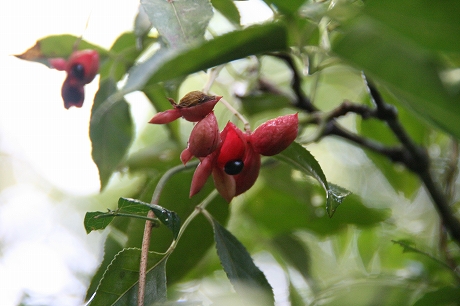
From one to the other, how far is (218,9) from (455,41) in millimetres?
446

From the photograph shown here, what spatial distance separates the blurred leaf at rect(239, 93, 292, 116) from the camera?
3.11ft

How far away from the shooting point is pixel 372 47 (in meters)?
0.34

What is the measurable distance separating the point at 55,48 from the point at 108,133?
6.7 inches

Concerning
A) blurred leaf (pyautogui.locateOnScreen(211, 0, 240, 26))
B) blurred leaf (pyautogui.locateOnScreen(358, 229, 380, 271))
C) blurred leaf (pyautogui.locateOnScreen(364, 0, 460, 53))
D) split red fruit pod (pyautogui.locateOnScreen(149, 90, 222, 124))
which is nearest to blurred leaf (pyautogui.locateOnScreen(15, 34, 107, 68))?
blurred leaf (pyautogui.locateOnScreen(211, 0, 240, 26))

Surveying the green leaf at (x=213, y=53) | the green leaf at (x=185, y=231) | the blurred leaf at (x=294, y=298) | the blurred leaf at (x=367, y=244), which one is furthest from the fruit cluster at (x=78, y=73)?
the blurred leaf at (x=367, y=244)

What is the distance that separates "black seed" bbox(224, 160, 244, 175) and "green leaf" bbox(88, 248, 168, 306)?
13 centimetres

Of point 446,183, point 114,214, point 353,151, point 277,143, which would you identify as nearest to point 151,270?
point 114,214

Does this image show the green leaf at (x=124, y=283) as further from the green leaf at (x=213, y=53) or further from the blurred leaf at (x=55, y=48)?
the blurred leaf at (x=55, y=48)

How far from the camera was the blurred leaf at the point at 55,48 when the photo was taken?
0.79m

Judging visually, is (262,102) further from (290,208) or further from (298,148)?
(298,148)

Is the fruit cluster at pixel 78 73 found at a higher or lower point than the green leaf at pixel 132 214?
higher

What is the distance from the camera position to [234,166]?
54 centimetres

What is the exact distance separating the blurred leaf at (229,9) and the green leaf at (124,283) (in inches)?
14.7

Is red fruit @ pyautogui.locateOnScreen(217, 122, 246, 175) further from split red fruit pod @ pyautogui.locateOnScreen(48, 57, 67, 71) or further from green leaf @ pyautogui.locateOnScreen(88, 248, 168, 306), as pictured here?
split red fruit pod @ pyautogui.locateOnScreen(48, 57, 67, 71)
